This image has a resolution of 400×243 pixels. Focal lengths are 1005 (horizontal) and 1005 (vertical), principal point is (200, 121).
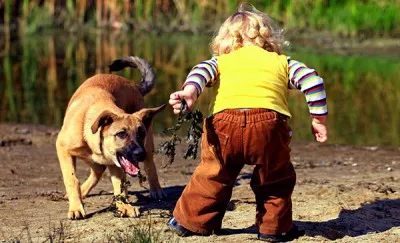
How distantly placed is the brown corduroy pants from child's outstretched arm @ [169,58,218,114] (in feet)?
0.72

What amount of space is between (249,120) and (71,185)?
188cm

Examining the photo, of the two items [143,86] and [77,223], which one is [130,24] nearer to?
[143,86]

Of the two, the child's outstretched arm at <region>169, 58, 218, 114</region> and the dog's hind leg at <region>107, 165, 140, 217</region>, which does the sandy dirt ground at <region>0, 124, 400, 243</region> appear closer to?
the dog's hind leg at <region>107, 165, 140, 217</region>

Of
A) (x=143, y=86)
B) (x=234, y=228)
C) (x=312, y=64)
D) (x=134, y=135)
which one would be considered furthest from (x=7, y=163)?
(x=312, y=64)

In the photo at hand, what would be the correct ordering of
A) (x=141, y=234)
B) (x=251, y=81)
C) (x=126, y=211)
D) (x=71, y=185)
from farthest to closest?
(x=71, y=185)
(x=126, y=211)
(x=251, y=81)
(x=141, y=234)

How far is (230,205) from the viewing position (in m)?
7.63

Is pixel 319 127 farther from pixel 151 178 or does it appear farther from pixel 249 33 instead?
pixel 151 178

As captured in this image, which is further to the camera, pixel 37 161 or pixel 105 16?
pixel 105 16

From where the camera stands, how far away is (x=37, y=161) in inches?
396

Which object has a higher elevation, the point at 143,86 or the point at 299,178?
the point at 143,86

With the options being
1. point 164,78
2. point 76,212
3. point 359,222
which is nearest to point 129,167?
point 76,212

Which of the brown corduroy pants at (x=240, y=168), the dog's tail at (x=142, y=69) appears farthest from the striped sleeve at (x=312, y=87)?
the dog's tail at (x=142, y=69)

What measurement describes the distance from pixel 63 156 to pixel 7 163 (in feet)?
7.92

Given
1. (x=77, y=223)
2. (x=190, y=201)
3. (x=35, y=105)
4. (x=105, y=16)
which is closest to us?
(x=190, y=201)
